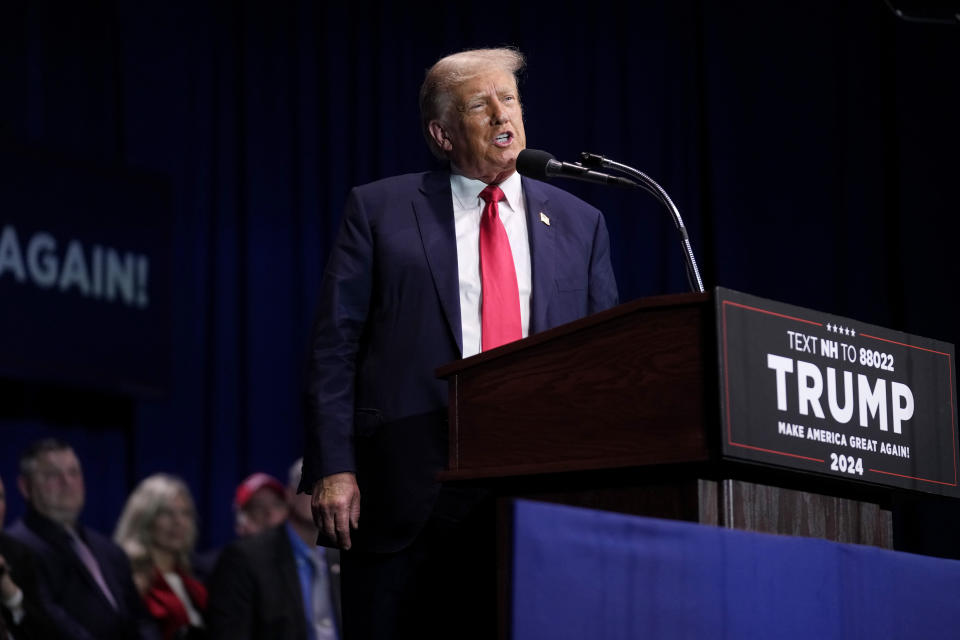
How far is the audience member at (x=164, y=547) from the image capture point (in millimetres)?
4770

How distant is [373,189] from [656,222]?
3.67 metres

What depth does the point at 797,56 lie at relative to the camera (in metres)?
5.46

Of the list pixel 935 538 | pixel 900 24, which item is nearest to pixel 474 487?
pixel 935 538

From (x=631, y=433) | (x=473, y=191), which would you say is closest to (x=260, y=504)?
(x=473, y=191)

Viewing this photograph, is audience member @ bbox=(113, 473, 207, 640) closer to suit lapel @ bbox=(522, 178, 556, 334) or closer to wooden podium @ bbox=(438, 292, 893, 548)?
suit lapel @ bbox=(522, 178, 556, 334)

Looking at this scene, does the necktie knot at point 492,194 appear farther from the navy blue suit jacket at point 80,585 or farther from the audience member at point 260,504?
the audience member at point 260,504

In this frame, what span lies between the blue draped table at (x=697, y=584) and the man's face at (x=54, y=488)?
3.19 meters

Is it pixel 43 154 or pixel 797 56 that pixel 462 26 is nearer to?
pixel 797 56

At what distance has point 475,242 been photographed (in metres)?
2.20

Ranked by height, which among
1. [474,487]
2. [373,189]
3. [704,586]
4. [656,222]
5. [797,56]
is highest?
[797,56]

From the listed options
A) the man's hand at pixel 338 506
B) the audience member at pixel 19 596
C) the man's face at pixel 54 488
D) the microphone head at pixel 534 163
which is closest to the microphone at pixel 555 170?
the microphone head at pixel 534 163

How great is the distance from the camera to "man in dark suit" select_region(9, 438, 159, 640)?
14.0 feet

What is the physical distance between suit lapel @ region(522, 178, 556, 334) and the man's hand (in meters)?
0.35

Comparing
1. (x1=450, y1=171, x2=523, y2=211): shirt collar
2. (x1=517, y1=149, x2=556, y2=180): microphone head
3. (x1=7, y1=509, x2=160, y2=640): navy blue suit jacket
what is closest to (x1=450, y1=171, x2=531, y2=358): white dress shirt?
(x1=450, y1=171, x2=523, y2=211): shirt collar
